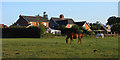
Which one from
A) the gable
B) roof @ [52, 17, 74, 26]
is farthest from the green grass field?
roof @ [52, 17, 74, 26]

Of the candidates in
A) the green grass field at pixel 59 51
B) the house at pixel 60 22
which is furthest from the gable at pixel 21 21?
the green grass field at pixel 59 51

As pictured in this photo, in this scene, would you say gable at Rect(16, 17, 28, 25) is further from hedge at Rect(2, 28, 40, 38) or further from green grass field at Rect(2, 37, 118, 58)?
green grass field at Rect(2, 37, 118, 58)

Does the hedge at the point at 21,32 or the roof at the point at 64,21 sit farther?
the roof at the point at 64,21

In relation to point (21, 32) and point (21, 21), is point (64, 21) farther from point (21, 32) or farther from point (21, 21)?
point (21, 32)

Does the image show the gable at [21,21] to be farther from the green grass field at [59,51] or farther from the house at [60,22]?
the green grass field at [59,51]

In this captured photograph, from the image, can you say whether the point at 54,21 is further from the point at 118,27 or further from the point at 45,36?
the point at 45,36

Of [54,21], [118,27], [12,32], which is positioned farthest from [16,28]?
[118,27]

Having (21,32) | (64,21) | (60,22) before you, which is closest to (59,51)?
(21,32)

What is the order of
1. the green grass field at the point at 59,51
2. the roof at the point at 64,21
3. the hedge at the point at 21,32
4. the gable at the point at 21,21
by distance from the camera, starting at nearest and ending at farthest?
the green grass field at the point at 59,51, the hedge at the point at 21,32, the gable at the point at 21,21, the roof at the point at 64,21

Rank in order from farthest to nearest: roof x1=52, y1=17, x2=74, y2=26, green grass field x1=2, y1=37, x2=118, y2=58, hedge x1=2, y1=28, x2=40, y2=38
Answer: roof x1=52, y1=17, x2=74, y2=26 < hedge x1=2, y1=28, x2=40, y2=38 < green grass field x1=2, y1=37, x2=118, y2=58

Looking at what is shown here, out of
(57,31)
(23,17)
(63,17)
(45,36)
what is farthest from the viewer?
(63,17)

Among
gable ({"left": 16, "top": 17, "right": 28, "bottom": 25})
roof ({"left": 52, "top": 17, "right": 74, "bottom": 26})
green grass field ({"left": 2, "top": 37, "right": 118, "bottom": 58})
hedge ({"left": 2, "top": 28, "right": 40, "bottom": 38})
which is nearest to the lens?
green grass field ({"left": 2, "top": 37, "right": 118, "bottom": 58})

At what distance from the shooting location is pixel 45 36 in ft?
143

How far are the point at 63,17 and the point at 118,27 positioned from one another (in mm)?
28955
